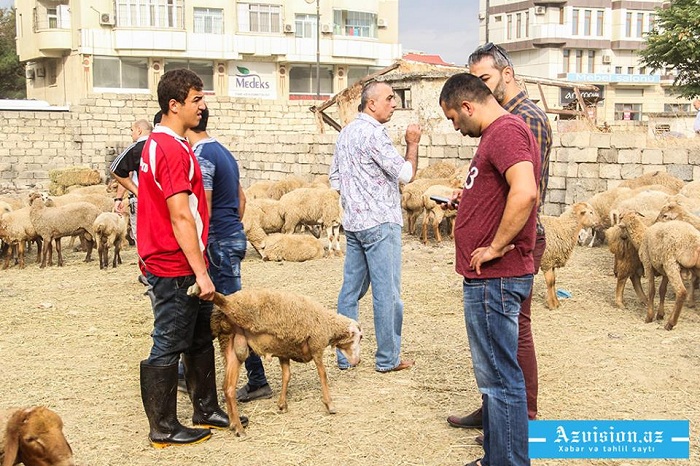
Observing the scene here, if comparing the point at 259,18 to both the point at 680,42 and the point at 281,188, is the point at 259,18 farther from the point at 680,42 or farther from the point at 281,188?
the point at 281,188

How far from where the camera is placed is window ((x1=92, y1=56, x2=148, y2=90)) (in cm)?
4688

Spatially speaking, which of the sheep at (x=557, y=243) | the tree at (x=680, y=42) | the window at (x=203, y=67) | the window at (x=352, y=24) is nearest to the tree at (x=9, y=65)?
the window at (x=203, y=67)

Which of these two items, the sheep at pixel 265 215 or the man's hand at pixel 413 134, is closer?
the man's hand at pixel 413 134

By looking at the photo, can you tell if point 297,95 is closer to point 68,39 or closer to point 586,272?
point 68,39

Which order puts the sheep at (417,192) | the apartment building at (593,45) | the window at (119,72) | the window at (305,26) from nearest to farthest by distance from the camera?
the sheep at (417,192)
the window at (119,72)
the window at (305,26)
the apartment building at (593,45)

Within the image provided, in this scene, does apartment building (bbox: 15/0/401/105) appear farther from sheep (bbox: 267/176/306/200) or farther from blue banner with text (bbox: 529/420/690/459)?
blue banner with text (bbox: 529/420/690/459)

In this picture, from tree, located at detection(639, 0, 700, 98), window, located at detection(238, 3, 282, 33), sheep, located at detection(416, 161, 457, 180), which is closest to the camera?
sheep, located at detection(416, 161, 457, 180)

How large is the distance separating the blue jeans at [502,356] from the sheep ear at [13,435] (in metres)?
2.40

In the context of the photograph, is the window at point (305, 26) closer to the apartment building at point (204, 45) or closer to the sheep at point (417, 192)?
the apartment building at point (204, 45)

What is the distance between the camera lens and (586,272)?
433 inches

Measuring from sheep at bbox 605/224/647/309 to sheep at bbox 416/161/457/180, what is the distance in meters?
7.38

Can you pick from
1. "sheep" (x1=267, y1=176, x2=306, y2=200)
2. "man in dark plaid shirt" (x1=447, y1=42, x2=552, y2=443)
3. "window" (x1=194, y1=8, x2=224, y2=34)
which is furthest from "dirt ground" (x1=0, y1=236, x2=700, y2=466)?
"window" (x1=194, y1=8, x2=224, y2=34)

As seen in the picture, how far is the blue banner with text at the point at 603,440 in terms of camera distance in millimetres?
4453

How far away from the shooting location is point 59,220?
12148 mm
